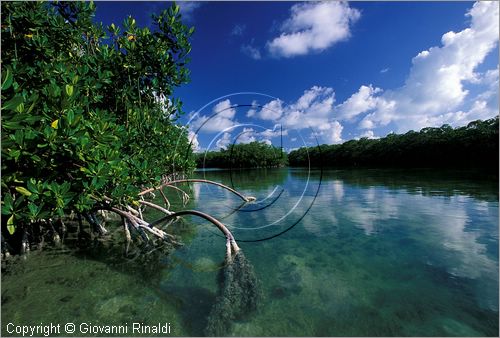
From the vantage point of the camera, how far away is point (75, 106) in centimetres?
483

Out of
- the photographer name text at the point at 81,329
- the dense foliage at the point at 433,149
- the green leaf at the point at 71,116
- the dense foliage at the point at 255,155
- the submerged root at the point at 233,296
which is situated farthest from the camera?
the dense foliage at the point at 255,155

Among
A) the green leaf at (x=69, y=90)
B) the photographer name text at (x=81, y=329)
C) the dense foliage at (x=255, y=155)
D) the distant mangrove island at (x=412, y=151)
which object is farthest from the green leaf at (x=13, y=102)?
the dense foliage at (x=255, y=155)

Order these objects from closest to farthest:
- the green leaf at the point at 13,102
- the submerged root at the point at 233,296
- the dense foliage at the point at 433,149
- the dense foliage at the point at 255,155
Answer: the green leaf at the point at 13,102 < the submerged root at the point at 233,296 < the dense foliage at the point at 433,149 < the dense foliage at the point at 255,155

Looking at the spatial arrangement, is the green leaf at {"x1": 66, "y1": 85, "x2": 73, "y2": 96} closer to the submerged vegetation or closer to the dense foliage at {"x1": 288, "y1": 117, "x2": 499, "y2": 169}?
the submerged vegetation

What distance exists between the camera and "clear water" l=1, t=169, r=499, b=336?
4.28m

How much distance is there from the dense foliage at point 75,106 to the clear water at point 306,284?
1.49 meters

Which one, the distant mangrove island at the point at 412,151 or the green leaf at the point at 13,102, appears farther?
the distant mangrove island at the point at 412,151

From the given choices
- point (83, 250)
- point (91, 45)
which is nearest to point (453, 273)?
point (83, 250)

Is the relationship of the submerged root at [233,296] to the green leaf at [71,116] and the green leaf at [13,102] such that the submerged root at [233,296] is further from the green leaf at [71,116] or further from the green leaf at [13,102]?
the green leaf at [13,102]

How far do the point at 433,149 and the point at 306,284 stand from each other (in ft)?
225

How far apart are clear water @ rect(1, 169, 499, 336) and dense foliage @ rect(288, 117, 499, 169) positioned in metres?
32.8

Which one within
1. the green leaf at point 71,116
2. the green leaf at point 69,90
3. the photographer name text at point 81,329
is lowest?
the photographer name text at point 81,329

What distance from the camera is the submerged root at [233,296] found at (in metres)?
4.23

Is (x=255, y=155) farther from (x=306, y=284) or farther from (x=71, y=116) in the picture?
(x=71, y=116)
